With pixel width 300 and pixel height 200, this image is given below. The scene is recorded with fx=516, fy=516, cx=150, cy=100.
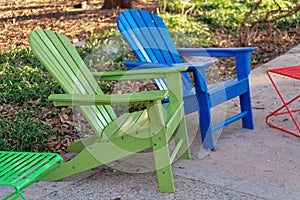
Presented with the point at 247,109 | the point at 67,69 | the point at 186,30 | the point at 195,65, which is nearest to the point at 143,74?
the point at 195,65

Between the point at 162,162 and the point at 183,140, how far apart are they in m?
0.56

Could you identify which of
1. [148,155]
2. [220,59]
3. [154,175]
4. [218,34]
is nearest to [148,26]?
[148,155]

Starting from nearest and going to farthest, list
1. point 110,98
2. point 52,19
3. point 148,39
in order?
point 110,98 < point 148,39 < point 52,19

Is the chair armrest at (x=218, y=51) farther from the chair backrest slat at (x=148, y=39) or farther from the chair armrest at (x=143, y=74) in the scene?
the chair armrest at (x=143, y=74)

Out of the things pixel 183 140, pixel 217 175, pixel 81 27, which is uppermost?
pixel 81 27

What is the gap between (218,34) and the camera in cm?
716

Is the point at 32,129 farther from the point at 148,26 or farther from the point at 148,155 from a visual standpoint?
the point at 148,26

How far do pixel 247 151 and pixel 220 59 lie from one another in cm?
277

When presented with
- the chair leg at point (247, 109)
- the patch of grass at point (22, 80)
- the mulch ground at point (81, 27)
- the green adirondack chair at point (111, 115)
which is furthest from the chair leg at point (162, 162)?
the mulch ground at point (81, 27)

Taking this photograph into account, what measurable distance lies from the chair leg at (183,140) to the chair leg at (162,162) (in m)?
0.52

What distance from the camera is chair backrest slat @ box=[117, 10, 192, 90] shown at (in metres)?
4.01

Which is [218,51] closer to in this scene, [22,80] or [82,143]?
[82,143]

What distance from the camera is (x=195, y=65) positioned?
3502mm

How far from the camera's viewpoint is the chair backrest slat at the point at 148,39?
4007 millimetres
